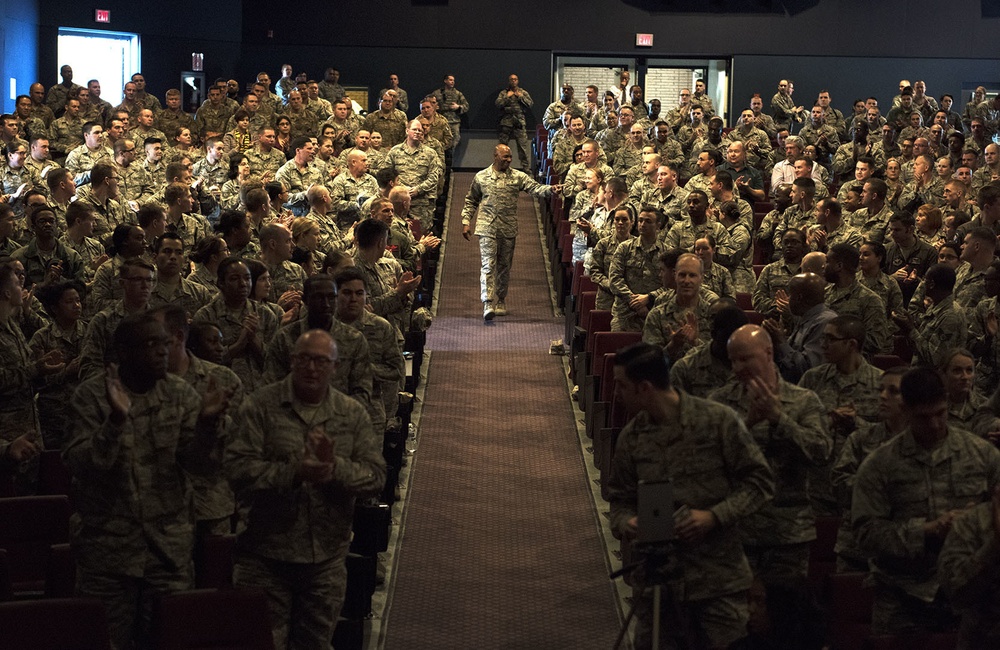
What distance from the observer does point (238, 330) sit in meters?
6.21

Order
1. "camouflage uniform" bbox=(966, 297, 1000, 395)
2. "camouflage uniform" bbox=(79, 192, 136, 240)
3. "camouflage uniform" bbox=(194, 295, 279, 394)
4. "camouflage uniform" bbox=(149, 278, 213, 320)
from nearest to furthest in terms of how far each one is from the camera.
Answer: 1. "camouflage uniform" bbox=(194, 295, 279, 394)
2. "camouflage uniform" bbox=(149, 278, 213, 320)
3. "camouflage uniform" bbox=(966, 297, 1000, 395)
4. "camouflage uniform" bbox=(79, 192, 136, 240)

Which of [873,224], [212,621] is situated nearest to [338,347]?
[212,621]

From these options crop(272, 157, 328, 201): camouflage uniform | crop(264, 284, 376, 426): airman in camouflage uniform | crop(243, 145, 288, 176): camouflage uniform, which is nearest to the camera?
crop(264, 284, 376, 426): airman in camouflage uniform

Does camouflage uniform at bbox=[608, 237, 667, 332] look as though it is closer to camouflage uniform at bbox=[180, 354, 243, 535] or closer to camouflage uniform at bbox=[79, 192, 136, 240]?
camouflage uniform at bbox=[180, 354, 243, 535]

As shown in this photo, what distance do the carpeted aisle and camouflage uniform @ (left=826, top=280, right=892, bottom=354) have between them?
189 cm

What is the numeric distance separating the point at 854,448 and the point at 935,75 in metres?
18.4

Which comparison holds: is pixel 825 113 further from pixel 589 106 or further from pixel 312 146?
pixel 312 146

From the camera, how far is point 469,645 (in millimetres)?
5605

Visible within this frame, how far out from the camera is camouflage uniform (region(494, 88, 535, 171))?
64.5ft

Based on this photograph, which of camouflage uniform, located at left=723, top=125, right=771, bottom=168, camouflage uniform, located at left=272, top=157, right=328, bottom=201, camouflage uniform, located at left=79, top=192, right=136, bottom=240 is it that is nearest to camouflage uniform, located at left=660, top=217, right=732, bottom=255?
camouflage uniform, located at left=272, top=157, right=328, bottom=201

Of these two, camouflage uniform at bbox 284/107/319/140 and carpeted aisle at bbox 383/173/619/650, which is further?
camouflage uniform at bbox 284/107/319/140

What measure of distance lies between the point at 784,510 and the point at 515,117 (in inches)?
612

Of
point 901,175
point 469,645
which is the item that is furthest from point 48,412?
point 901,175

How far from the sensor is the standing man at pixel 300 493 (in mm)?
4211
